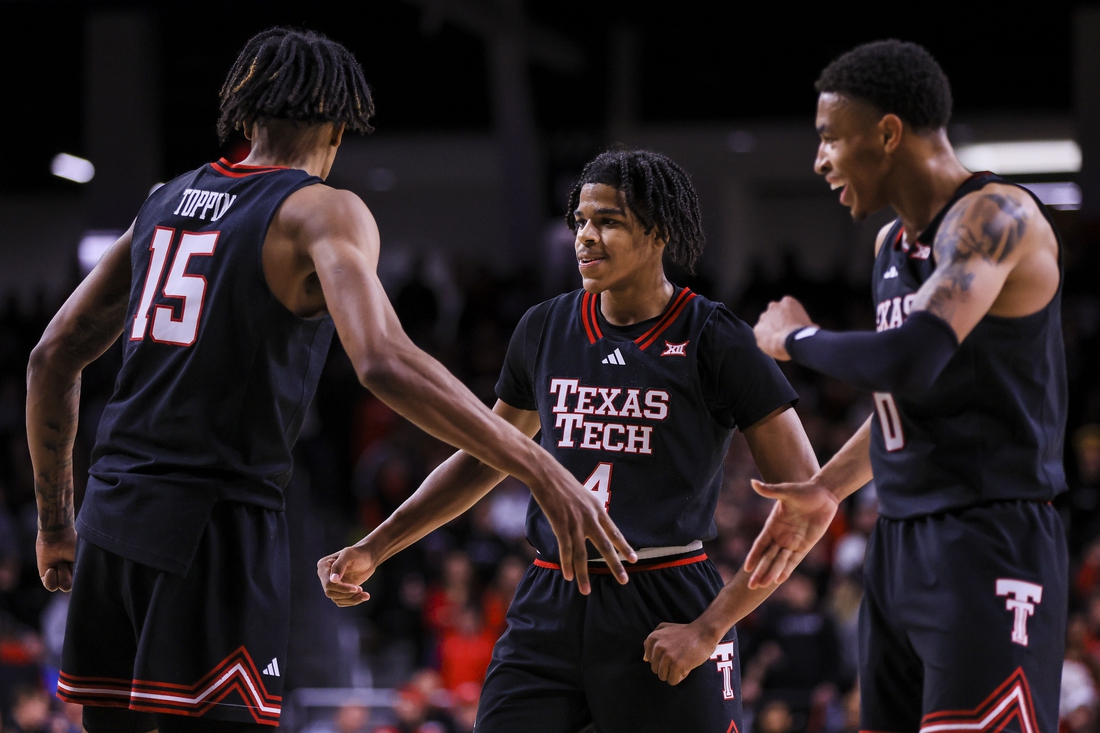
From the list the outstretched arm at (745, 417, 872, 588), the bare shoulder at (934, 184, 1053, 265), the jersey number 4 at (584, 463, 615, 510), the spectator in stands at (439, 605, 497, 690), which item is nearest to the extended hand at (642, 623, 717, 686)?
the outstretched arm at (745, 417, 872, 588)

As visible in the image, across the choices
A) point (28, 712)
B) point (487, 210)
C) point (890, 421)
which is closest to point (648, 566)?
point (890, 421)

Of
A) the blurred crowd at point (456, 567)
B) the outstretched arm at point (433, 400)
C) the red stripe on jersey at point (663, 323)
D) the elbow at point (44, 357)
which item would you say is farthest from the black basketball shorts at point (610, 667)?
the blurred crowd at point (456, 567)

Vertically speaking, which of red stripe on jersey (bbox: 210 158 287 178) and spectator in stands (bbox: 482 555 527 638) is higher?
red stripe on jersey (bbox: 210 158 287 178)

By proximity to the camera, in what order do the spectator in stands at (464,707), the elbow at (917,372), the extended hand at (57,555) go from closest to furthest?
the elbow at (917,372)
the extended hand at (57,555)
the spectator in stands at (464,707)

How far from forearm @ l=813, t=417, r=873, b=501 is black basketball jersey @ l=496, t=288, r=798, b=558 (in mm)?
224

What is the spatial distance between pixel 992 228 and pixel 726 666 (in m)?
1.43

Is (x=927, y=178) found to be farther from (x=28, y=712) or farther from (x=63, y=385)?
(x=28, y=712)

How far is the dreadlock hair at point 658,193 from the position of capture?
12.8ft

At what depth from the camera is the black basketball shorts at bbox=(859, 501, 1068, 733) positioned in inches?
120

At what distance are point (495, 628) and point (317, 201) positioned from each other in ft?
24.4

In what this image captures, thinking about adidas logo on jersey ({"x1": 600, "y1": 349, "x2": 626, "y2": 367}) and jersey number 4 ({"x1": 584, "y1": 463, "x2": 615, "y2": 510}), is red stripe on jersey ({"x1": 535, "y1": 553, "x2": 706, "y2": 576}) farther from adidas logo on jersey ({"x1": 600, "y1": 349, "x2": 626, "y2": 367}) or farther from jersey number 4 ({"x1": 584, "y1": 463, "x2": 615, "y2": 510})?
adidas logo on jersey ({"x1": 600, "y1": 349, "x2": 626, "y2": 367})

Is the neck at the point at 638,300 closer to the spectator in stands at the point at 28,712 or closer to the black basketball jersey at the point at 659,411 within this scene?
the black basketball jersey at the point at 659,411

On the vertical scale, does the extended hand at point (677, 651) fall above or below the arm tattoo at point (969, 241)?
below

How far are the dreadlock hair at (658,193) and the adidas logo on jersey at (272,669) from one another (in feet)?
5.35
